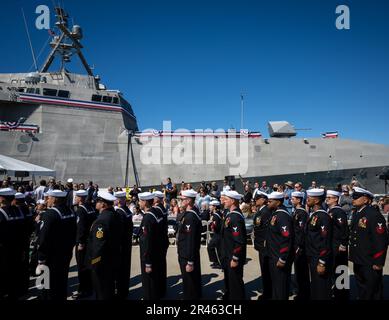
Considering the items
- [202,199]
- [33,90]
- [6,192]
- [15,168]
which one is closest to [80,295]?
[6,192]

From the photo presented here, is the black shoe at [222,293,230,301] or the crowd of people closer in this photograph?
the crowd of people

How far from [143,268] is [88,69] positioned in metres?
22.2

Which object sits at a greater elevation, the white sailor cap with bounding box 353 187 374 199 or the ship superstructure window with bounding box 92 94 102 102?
the ship superstructure window with bounding box 92 94 102 102

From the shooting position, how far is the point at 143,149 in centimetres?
2005

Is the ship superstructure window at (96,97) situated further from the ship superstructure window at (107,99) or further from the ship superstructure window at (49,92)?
the ship superstructure window at (49,92)

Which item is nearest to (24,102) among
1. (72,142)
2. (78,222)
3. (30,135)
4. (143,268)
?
(30,135)

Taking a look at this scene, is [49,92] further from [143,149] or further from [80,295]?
[80,295]

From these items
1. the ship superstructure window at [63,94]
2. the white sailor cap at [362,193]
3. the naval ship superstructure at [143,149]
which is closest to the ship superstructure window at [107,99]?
the naval ship superstructure at [143,149]

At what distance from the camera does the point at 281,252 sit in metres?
4.59

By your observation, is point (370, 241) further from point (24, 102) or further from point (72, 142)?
point (24, 102)

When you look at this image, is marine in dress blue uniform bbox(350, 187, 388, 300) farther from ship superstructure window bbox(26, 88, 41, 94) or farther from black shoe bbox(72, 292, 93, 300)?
ship superstructure window bbox(26, 88, 41, 94)

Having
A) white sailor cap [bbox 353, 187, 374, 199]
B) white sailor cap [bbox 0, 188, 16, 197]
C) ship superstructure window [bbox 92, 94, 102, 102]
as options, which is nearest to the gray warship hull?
ship superstructure window [bbox 92, 94, 102, 102]

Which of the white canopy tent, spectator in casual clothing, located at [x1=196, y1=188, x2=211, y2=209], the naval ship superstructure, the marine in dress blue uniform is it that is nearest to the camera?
the marine in dress blue uniform

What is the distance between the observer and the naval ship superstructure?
1917 centimetres
